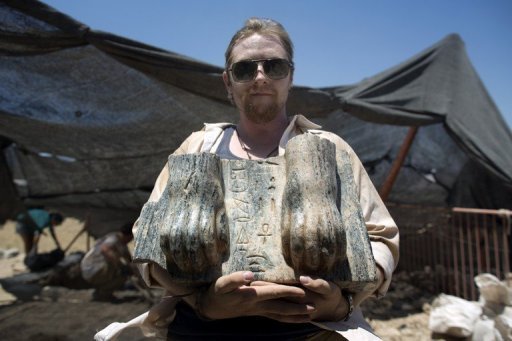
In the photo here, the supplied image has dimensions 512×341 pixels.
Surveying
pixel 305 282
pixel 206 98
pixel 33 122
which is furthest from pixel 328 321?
pixel 33 122

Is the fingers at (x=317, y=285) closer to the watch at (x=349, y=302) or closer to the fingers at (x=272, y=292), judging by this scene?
the fingers at (x=272, y=292)

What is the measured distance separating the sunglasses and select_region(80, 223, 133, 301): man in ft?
15.3

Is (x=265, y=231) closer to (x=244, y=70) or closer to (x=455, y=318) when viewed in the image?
A: (x=244, y=70)

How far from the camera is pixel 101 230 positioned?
274 inches

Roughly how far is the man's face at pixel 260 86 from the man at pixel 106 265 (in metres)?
4.59

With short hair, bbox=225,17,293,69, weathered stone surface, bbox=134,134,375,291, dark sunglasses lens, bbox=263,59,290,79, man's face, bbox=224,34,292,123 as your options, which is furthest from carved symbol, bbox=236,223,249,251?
short hair, bbox=225,17,293,69

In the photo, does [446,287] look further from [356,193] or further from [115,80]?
[115,80]

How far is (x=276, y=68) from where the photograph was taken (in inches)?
56.7

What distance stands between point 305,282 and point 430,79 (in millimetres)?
3500

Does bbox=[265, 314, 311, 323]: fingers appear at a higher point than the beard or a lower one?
lower

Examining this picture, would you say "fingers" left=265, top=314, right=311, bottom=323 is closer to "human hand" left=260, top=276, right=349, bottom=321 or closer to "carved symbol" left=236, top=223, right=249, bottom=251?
"human hand" left=260, top=276, right=349, bottom=321

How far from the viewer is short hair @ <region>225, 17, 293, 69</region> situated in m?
1.50

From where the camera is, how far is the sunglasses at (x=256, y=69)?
56.1 inches

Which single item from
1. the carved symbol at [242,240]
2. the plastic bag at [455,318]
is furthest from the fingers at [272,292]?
the plastic bag at [455,318]
